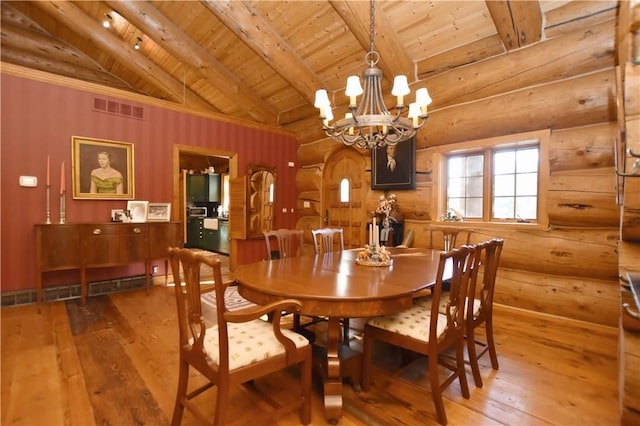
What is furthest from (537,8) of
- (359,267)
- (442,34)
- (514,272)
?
(359,267)

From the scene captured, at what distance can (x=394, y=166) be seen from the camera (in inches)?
180

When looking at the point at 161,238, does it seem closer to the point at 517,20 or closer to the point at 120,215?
the point at 120,215

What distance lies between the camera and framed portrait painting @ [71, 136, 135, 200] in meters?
4.06

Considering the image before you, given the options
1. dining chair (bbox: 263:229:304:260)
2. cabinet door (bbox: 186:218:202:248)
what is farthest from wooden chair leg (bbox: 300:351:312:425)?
cabinet door (bbox: 186:218:202:248)

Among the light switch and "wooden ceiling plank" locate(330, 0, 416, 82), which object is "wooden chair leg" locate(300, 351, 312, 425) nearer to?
"wooden ceiling plank" locate(330, 0, 416, 82)

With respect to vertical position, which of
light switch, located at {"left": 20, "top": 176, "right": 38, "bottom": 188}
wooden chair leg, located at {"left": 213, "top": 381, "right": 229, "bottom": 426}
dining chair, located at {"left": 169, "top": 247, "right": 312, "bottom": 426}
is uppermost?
light switch, located at {"left": 20, "top": 176, "right": 38, "bottom": 188}

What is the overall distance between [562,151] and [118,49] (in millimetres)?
6080

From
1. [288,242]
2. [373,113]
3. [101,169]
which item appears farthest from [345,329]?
[101,169]

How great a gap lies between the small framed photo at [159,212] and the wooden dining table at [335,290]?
9.39 ft

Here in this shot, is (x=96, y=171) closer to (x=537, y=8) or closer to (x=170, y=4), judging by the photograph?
(x=170, y=4)

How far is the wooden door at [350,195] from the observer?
5.16 meters

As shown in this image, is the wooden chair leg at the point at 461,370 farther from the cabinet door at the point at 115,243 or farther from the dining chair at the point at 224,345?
the cabinet door at the point at 115,243

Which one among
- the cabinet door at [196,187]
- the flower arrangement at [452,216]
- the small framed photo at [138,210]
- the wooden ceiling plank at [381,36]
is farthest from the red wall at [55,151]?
the flower arrangement at [452,216]

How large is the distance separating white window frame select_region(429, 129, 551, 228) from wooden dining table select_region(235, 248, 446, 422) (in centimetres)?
183
